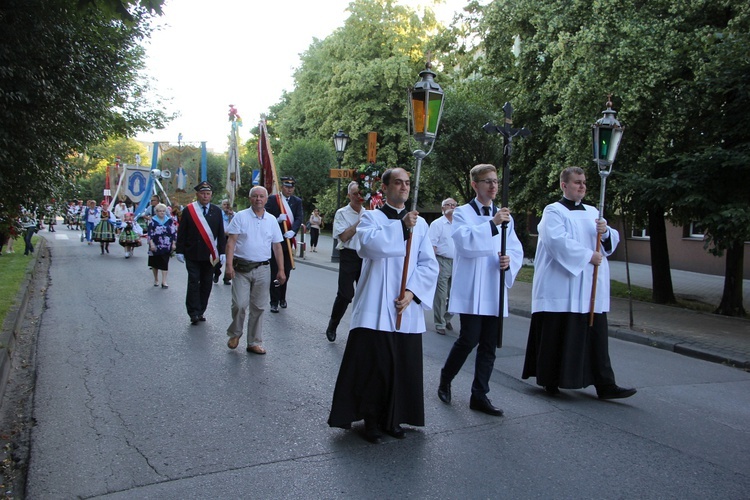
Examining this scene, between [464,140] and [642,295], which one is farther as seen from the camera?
[464,140]

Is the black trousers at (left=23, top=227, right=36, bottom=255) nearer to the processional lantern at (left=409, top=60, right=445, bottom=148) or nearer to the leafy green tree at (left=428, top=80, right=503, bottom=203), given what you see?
the leafy green tree at (left=428, top=80, right=503, bottom=203)

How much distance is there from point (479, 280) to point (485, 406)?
3.34 feet

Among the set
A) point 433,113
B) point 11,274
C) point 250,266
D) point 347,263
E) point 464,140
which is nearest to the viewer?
point 433,113

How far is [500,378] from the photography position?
21.1ft

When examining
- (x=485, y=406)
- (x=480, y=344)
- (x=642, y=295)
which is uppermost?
(x=480, y=344)

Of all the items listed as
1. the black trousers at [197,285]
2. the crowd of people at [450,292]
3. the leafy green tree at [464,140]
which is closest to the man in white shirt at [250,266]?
the crowd of people at [450,292]

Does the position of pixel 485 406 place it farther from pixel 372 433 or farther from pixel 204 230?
pixel 204 230

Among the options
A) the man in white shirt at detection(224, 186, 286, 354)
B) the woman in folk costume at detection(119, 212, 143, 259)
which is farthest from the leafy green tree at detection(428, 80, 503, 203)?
the man in white shirt at detection(224, 186, 286, 354)

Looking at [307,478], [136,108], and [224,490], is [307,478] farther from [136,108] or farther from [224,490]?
[136,108]

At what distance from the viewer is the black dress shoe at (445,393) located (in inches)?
215

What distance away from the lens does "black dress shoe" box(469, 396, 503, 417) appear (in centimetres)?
514

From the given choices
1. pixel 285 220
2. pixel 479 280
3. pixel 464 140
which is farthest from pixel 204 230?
pixel 464 140

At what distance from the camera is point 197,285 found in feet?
29.7

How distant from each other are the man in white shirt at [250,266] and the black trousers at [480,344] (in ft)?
9.11
